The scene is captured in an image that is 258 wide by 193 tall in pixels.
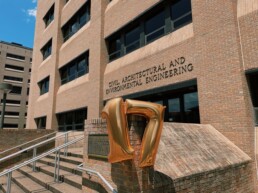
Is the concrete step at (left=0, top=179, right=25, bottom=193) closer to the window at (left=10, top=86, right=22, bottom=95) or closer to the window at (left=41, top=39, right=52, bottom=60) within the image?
the window at (left=41, top=39, right=52, bottom=60)

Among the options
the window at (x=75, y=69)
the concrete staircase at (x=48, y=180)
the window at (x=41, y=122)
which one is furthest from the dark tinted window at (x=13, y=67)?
the concrete staircase at (x=48, y=180)

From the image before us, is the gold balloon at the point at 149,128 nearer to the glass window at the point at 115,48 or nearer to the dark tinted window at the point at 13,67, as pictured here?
the glass window at the point at 115,48

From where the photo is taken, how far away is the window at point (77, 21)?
1844 cm

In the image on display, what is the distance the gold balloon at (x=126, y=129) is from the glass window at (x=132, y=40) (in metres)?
8.86

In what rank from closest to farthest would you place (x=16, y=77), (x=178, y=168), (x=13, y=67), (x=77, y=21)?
(x=178, y=168), (x=77, y=21), (x=16, y=77), (x=13, y=67)

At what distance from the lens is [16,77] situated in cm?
5372

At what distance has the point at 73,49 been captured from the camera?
18.8 meters

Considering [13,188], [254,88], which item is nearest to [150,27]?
[254,88]

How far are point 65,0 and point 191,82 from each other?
18.1 m

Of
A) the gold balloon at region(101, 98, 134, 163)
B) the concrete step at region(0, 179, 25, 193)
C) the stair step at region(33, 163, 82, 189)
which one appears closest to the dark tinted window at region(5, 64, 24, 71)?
the concrete step at region(0, 179, 25, 193)

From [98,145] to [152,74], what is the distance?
639 cm

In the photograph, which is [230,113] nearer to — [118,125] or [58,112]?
[118,125]

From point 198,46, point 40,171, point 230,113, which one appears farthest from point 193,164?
point 40,171

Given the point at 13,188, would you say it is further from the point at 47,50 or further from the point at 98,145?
the point at 47,50
